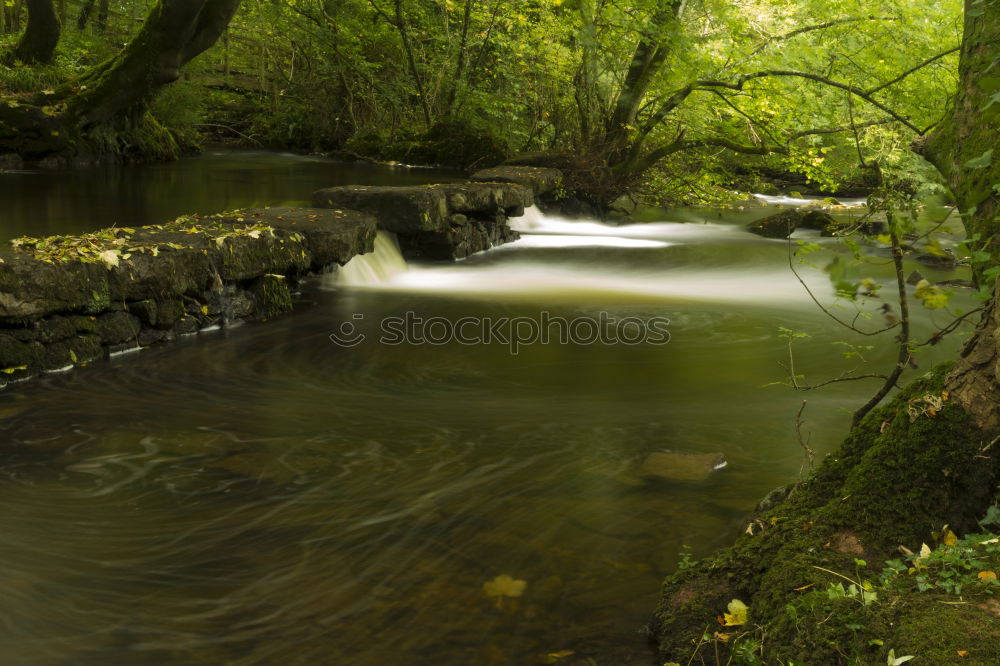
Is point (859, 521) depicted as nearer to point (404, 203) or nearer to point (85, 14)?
point (404, 203)

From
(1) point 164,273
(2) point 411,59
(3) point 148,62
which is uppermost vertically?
(2) point 411,59

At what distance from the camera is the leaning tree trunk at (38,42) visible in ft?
52.1

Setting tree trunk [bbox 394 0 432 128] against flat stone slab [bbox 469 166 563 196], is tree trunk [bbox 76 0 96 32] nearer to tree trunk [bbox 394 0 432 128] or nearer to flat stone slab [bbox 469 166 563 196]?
tree trunk [bbox 394 0 432 128]

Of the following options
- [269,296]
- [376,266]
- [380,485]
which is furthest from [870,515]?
[376,266]

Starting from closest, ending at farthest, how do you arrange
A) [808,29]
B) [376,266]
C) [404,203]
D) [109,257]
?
[109,257] < [376,266] < [404,203] < [808,29]

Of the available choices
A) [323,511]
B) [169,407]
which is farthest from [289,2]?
[323,511]

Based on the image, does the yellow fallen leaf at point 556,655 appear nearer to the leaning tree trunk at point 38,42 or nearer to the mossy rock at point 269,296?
the mossy rock at point 269,296

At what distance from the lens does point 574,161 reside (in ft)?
49.8

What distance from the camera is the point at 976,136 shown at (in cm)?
313

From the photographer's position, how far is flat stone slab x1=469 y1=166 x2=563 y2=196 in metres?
13.5

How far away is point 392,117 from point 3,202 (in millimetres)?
12096

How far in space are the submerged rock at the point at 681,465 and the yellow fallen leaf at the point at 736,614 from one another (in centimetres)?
151

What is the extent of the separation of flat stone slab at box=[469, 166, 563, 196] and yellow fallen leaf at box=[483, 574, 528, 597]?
34.7 ft

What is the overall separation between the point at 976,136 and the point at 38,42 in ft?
57.3
